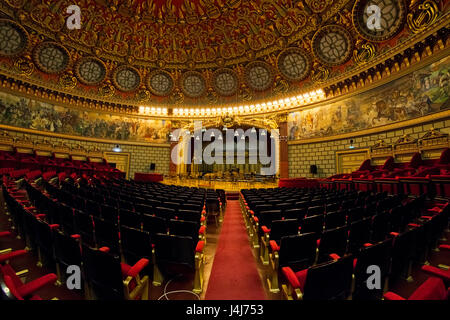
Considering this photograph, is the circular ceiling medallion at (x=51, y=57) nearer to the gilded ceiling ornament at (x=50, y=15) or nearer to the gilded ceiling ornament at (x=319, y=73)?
the gilded ceiling ornament at (x=50, y=15)

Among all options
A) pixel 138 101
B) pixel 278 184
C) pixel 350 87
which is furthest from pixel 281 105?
pixel 138 101

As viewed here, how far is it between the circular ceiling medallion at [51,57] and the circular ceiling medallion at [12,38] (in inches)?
35.4

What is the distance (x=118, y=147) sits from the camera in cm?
2031

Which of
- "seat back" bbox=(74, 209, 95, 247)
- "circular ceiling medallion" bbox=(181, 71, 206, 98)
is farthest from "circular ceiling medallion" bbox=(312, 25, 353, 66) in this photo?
"seat back" bbox=(74, 209, 95, 247)

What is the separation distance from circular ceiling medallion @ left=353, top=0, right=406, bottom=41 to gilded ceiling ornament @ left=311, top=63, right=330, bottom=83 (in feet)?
11.3

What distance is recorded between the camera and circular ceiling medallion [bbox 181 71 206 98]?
71.2 feet

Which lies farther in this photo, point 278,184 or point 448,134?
point 278,184

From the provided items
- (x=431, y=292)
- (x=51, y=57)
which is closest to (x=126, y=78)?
(x=51, y=57)

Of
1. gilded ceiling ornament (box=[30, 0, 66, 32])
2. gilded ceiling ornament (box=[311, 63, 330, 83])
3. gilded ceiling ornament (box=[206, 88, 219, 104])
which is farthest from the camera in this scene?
gilded ceiling ornament (box=[206, 88, 219, 104])

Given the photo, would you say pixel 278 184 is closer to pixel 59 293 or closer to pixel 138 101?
pixel 59 293

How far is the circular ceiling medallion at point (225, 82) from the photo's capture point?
69.2 ft

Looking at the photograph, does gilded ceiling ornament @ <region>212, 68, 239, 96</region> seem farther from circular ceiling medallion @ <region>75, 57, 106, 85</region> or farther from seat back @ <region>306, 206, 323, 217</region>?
seat back @ <region>306, 206, 323, 217</region>
